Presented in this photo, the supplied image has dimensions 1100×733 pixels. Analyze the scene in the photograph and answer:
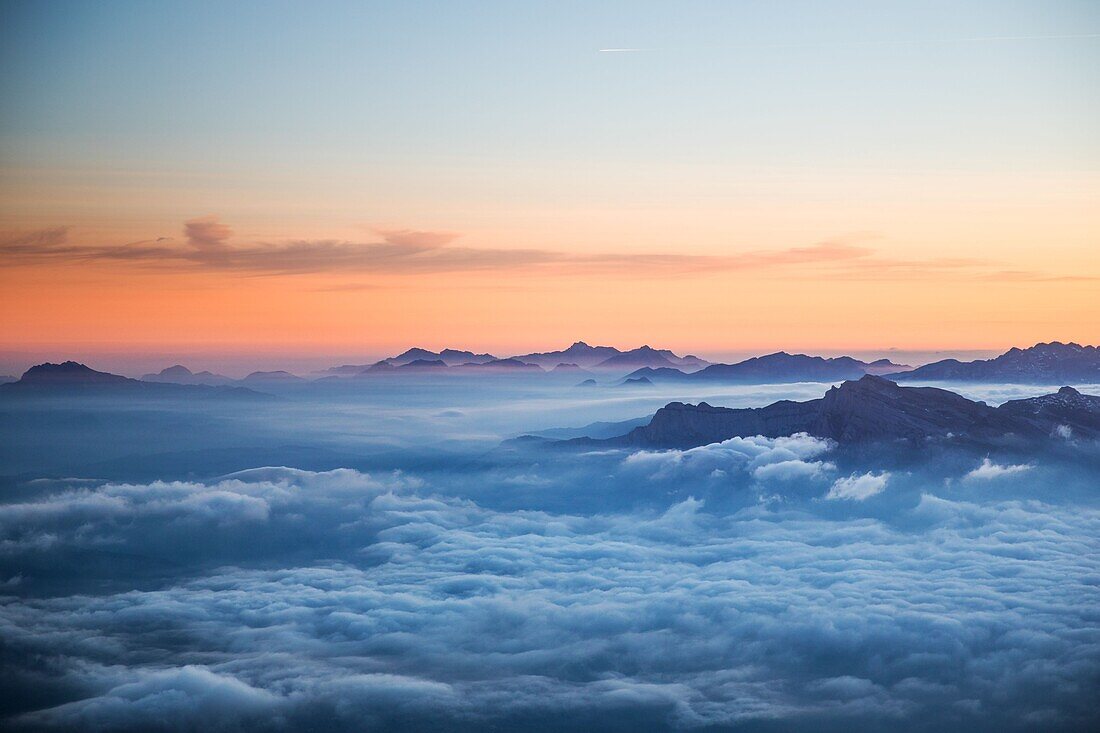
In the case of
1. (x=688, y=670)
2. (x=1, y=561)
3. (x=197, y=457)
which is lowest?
(x=688, y=670)

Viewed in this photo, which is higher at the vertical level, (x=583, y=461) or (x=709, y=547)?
(x=583, y=461)

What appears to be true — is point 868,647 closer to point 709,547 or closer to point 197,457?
point 709,547

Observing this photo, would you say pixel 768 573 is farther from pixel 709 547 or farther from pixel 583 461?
pixel 583 461

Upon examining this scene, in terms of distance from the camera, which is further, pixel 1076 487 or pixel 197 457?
pixel 197 457

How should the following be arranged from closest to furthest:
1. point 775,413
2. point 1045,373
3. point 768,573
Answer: point 768,573
point 775,413
point 1045,373

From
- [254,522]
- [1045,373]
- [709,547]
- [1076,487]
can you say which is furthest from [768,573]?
[1045,373]

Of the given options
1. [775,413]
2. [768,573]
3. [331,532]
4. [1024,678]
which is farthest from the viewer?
[775,413]

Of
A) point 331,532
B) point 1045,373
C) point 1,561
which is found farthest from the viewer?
point 1045,373

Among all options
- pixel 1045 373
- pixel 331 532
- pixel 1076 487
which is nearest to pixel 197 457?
pixel 331 532

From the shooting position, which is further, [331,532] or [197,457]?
[197,457]

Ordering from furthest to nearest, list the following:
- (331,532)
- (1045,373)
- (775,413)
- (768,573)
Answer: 1. (1045,373)
2. (775,413)
3. (331,532)
4. (768,573)
